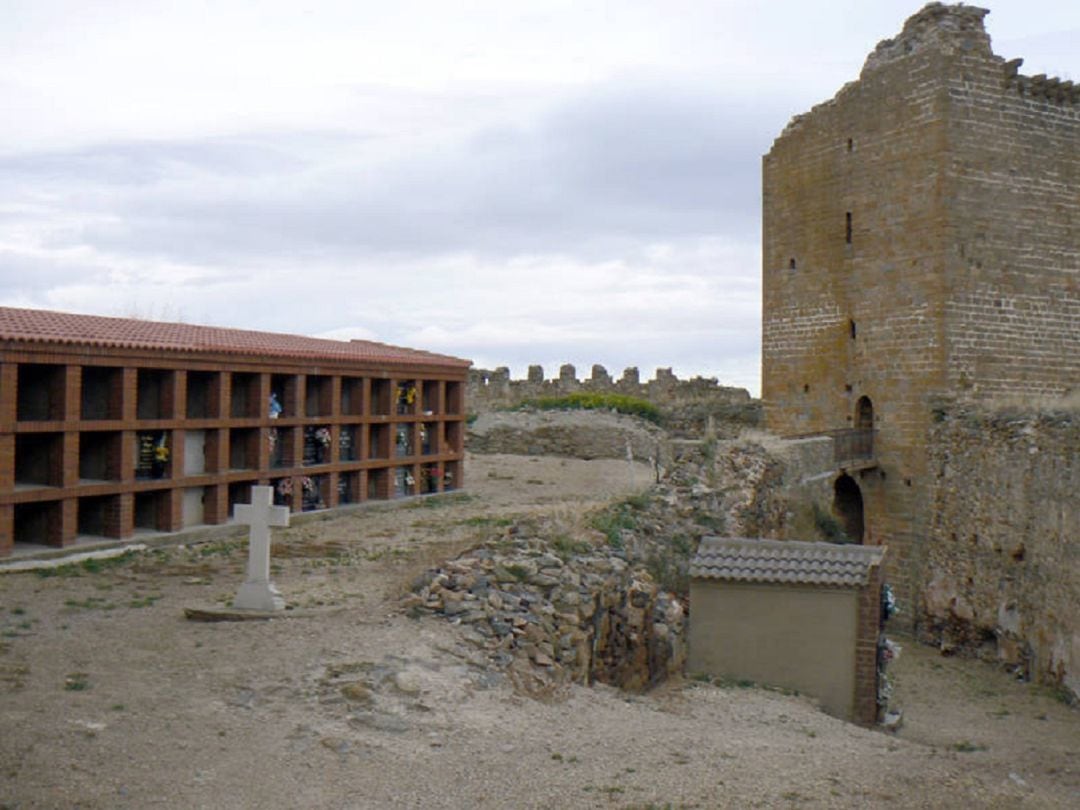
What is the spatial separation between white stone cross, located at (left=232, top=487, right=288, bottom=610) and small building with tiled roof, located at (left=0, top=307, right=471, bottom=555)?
3.28m

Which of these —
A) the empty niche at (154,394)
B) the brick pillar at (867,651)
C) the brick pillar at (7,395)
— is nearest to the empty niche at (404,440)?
the empty niche at (154,394)

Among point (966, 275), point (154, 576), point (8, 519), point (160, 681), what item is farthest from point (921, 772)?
point (966, 275)

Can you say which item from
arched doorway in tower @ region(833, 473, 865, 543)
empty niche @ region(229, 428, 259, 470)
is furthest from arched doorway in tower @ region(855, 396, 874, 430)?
empty niche @ region(229, 428, 259, 470)

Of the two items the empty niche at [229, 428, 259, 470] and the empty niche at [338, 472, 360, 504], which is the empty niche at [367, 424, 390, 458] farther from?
the empty niche at [229, 428, 259, 470]

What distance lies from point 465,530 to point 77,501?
5.69 metres

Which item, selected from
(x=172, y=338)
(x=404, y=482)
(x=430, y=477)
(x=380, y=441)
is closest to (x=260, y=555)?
(x=172, y=338)

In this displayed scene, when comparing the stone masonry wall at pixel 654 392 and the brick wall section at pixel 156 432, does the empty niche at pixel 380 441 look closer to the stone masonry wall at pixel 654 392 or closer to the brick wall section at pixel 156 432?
the brick wall section at pixel 156 432

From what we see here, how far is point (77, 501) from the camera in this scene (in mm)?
13766

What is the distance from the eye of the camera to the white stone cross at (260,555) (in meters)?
10.8

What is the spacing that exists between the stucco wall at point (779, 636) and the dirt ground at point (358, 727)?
2.07ft

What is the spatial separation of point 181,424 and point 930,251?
15234 mm

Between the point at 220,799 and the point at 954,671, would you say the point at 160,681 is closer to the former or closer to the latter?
the point at 220,799

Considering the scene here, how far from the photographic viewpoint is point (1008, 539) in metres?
18.8

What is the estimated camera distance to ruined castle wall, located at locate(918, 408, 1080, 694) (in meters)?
16.7
